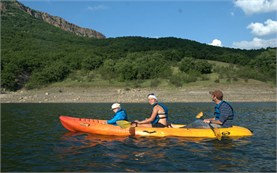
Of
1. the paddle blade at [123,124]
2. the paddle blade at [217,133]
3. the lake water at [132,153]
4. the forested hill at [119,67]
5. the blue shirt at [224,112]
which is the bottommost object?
the lake water at [132,153]

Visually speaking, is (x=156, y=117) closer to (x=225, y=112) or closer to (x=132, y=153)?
(x=225, y=112)

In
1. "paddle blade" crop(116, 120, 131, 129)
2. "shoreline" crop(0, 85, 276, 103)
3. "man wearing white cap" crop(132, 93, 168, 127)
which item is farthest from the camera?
"shoreline" crop(0, 85, 276, 103)

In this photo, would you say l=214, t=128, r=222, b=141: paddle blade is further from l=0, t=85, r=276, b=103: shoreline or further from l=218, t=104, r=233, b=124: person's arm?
l=0, t=85, r=276, b=103: shoreline

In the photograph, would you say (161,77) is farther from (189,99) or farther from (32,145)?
(32,145)

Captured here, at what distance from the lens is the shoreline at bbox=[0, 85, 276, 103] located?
42688mm

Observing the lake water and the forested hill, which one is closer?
the lake water

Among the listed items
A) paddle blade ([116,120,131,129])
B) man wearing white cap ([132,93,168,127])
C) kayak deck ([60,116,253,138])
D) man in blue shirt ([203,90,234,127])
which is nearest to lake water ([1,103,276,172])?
kayak deck ([60,116,253,138])

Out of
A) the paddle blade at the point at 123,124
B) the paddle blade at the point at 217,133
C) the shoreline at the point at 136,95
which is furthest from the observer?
the shoreline at the point at 136,95

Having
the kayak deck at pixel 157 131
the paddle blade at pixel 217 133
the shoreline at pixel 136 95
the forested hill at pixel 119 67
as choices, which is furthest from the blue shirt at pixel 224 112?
the forested hill at pixel 119 67

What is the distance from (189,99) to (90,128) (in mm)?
29171

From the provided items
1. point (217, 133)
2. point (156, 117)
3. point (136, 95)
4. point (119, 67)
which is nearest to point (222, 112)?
point (217, 133)

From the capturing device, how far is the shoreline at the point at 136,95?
140 ft

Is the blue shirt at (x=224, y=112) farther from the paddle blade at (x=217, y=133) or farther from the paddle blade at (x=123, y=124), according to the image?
the paddle blade at (x=123, y=124)

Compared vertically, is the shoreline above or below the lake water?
above
